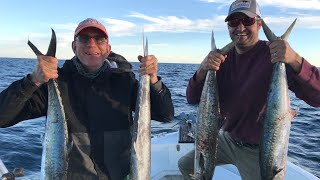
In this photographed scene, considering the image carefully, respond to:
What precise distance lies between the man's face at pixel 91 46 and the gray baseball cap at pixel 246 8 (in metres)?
1.16

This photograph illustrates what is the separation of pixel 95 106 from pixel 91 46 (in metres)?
0.56

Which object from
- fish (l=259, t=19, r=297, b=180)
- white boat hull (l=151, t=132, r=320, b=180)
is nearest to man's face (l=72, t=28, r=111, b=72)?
fish (l=259, t=19, r=297, b=180)

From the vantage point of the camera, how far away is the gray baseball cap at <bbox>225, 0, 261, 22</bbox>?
11.0 ft

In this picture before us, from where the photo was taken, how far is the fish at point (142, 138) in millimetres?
3043

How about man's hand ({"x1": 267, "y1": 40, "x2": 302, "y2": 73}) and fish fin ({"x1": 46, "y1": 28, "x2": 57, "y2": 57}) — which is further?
fish fin ({"x1": 46, "y1": 28, "x2": 57, "y2": 57})

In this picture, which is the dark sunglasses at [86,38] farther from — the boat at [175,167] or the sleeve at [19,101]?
the boat at [175,167]

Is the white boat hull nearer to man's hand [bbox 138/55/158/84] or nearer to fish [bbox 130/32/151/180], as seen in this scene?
fish [bbox 130/32/151/180]

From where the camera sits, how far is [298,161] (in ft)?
27.0

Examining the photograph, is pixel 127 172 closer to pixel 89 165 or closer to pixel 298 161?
pixel 89 165

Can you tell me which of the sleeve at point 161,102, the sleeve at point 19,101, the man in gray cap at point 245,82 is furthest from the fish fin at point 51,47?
the man in gray cap at point 245,82

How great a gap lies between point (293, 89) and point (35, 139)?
8.06 m

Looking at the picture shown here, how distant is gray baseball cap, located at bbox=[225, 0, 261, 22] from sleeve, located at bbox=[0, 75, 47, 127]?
1.85 metres

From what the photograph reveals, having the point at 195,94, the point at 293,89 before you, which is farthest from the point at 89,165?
the point at 293,89

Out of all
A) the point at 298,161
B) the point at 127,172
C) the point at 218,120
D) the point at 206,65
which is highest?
the point at 206,65
